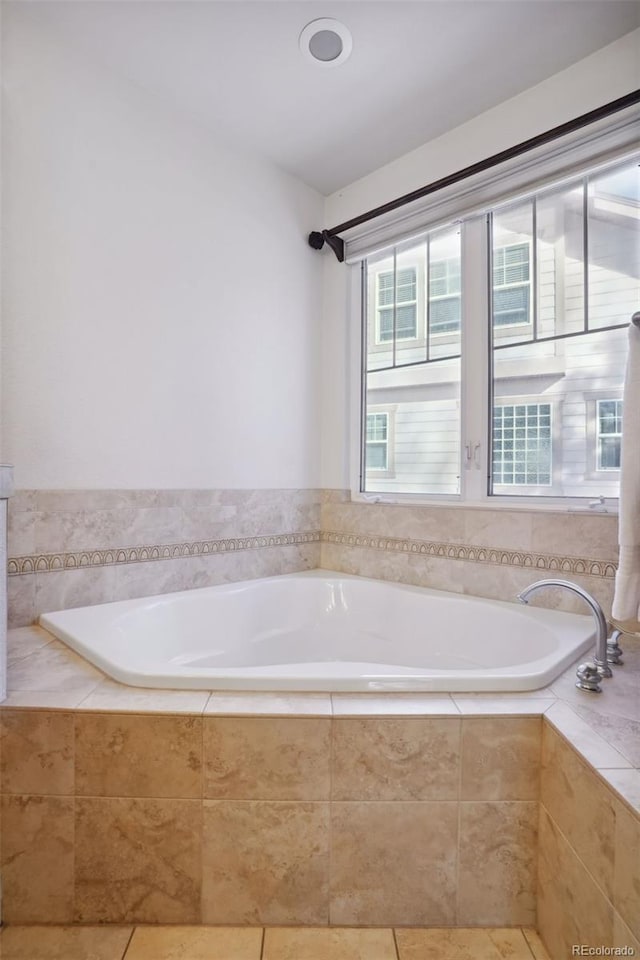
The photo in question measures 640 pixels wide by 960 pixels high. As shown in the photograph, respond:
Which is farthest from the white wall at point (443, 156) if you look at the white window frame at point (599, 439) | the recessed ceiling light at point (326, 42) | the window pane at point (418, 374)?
the white window frame at point (599, 439)

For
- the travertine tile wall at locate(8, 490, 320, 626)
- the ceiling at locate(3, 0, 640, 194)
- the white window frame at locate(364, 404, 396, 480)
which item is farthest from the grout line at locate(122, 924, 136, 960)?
the ceiling at locate(3, 0, 640, 194)

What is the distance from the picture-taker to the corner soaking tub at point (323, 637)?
1283 mm

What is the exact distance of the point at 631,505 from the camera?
50.5 inches

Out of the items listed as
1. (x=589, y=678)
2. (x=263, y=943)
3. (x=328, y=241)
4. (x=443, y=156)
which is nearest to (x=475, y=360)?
(x=443, y=156)

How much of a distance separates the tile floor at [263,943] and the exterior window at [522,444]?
1450mm

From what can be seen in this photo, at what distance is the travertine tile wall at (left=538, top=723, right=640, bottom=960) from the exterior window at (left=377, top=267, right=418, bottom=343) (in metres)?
1.90

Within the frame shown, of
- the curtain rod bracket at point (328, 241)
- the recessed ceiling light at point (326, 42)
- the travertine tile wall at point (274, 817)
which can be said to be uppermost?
the recessed ceiling light at point (326, 42)

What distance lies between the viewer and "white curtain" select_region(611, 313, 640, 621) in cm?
127

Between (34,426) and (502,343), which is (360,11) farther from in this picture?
(34,426)

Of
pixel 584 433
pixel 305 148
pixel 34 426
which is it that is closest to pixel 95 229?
pixel 34 426

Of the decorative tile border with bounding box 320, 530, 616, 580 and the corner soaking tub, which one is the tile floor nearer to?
the corner soaking tub

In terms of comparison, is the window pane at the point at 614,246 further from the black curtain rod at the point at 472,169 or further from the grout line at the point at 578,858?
the grout line at the point at 578,858

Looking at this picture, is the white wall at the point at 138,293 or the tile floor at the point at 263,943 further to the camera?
the white wall at the point at 138,293

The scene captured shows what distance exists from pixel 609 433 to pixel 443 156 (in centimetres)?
144
